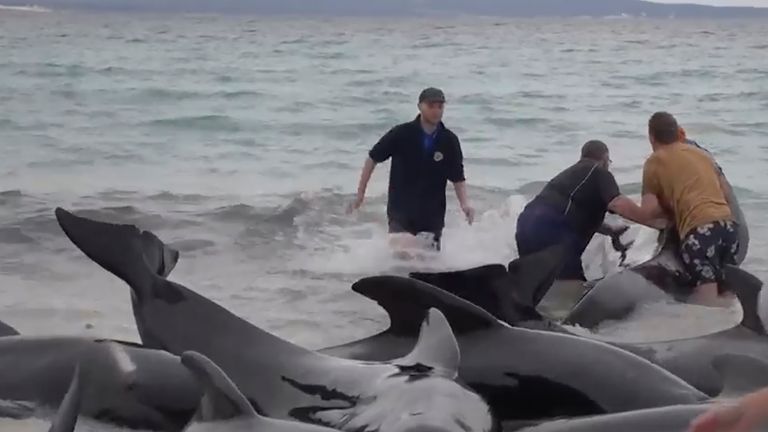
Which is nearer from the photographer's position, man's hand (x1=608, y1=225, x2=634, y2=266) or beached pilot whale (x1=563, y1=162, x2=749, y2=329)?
beached pilot whale (x1=563, y1=162, x2=749, y2=329)

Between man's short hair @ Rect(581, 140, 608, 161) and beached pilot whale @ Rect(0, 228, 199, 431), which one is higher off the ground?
man's short hair @ Rect(581, 140, 608, 161)

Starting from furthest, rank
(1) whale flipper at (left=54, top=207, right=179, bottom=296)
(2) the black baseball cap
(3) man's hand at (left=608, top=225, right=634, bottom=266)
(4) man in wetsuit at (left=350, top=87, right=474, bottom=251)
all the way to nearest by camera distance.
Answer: (3) man's hand at (left=608, top=225, right=634, bottom=266) → (4) man in wetsuit at (left=350, top=87, right=474, bottom=251) → (2) the black baseball cap → (1) whale flipper at (left=54, top=207, right=179, bottom=296)

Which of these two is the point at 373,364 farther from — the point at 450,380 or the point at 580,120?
the point at 580,120

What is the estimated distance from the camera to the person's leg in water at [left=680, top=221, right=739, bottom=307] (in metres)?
8.52

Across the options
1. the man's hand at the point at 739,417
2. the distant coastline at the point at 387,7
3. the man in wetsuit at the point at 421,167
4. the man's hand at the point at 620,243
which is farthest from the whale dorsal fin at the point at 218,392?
Answer: the distant coastline at the point at 387,7

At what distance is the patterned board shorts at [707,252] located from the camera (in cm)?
853

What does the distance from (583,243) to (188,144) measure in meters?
12.4

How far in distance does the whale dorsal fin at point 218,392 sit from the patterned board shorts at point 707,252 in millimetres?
5268

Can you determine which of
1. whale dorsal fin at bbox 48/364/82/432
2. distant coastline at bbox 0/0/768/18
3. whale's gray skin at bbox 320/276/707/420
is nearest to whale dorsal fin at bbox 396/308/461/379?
whale's gray skin at bbox 320/276/707/420

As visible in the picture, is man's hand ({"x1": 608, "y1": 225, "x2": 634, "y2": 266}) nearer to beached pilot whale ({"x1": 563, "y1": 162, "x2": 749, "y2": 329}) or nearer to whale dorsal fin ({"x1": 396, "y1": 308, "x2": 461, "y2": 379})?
beached pilot whale ({"x1": 563, "y1": 162, "x2": 749, "y2": 329})

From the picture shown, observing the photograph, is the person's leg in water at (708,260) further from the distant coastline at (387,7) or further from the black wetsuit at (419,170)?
the distant coastline at (387,7)

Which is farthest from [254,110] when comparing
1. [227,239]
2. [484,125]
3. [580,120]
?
[227,239]

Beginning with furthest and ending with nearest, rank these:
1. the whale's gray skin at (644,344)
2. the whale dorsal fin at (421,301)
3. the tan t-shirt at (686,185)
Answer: the tan t-shirt at (686,185)
the whale's gray skin at (644,344)
the whale dorsal fin at (421,301)

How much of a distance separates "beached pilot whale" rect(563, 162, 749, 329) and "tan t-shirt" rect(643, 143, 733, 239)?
22 centimetres
